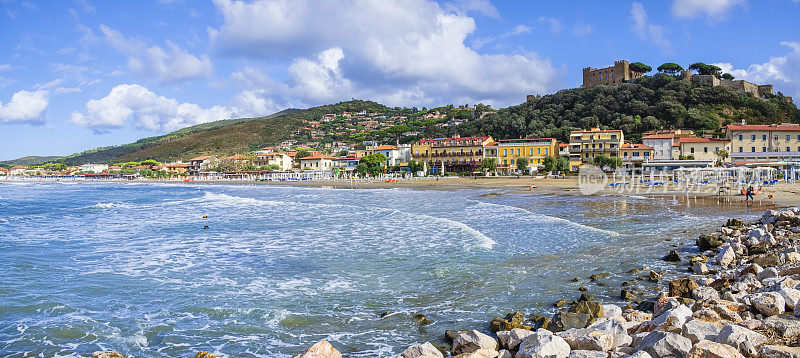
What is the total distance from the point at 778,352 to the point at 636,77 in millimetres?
112099

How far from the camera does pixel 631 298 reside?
25.5 feet

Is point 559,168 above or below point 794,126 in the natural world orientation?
below

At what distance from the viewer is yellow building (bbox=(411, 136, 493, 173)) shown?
239 ft

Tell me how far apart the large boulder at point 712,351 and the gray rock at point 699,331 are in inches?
11.0

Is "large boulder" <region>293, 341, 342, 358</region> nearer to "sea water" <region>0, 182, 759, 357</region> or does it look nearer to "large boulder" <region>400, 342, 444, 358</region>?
"large boulder" <region>400, 342, 444, 358</region>

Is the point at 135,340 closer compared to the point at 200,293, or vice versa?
the point at 135,340

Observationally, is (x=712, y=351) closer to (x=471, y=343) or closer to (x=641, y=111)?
(x=471, y=343)

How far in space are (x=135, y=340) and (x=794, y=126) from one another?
2676 inches

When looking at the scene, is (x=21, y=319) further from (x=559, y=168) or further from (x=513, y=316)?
(x=559, y=168)

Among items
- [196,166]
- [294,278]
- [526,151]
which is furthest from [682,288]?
[196,166]

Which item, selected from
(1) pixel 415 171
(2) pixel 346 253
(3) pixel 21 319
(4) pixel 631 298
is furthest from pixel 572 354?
(1) pixel 415 171

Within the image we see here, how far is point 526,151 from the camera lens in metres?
69.7

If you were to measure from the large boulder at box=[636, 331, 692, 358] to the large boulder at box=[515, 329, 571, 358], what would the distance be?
72 centimetres

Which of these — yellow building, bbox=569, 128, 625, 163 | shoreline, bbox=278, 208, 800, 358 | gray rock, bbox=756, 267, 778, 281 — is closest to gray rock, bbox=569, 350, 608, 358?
shoreline, bbox=278, 208, 800, 358
